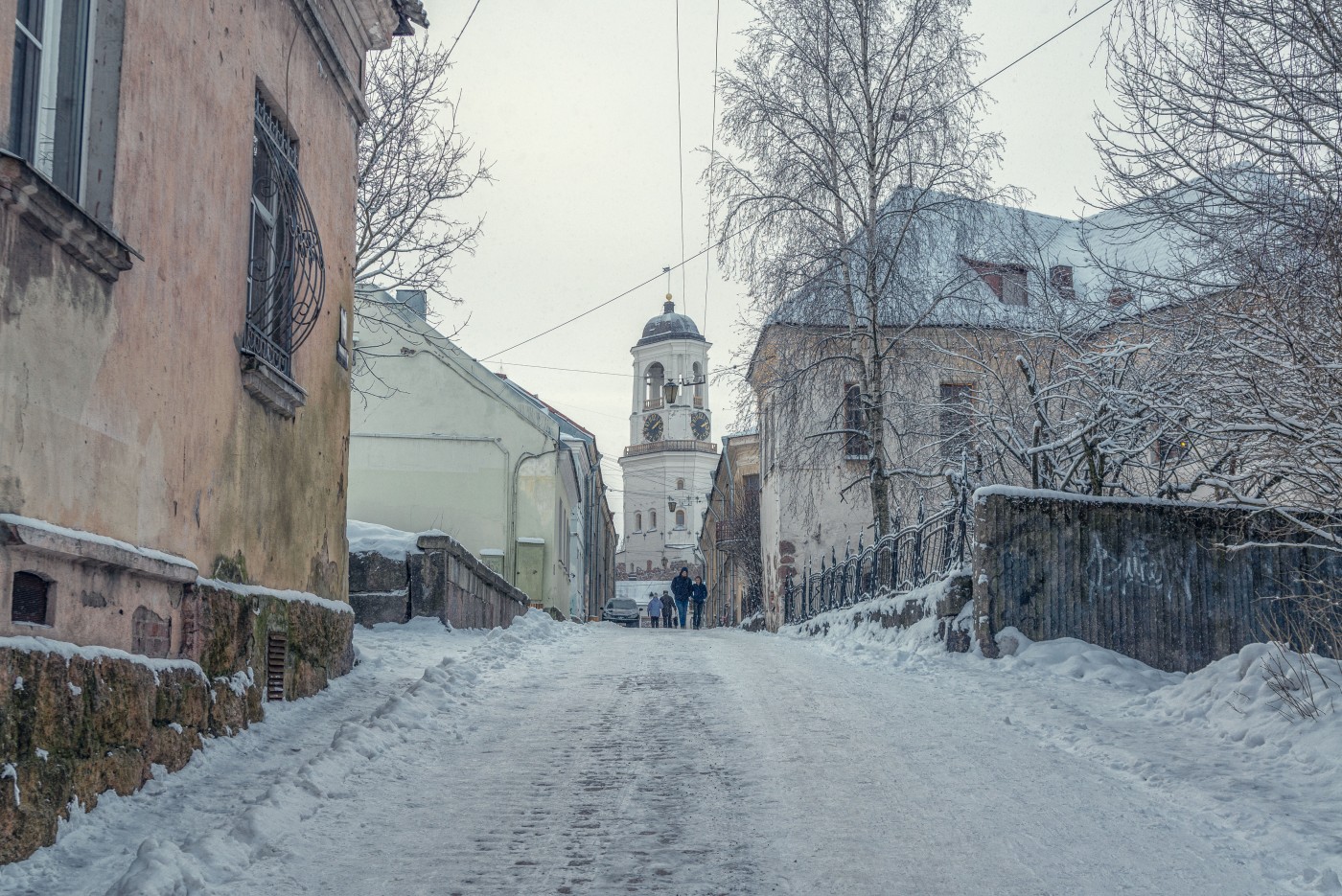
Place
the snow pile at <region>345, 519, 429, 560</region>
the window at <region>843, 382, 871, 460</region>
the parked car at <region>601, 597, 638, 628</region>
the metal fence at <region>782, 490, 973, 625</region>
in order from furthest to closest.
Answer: the parked car at <region>601, 597, 638, 628</region> → the window at <region>843, 382, 871, 460</region> → the snow pile at <region>345, 519, 429, 560</region> → the metal fence at <region>782, 490, 973, 625</region>

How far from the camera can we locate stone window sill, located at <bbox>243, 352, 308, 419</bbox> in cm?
781

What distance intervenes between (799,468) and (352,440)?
1093cm

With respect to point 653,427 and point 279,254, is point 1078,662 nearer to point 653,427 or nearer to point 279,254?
point 279,254

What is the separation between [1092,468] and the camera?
12.9m

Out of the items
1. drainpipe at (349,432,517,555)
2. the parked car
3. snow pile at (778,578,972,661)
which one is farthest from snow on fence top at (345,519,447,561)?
the parked car

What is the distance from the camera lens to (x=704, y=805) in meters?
5.76

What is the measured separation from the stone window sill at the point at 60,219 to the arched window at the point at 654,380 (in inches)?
3401

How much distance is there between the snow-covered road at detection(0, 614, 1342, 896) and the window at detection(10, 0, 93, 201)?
106 inches

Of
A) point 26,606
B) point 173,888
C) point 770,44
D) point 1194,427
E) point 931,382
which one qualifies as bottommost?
point 173,888

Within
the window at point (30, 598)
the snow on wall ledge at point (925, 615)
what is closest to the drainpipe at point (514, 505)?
the snow on wall ledge at point (925, 615)

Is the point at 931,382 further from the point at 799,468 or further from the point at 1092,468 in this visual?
the point at 1092,468

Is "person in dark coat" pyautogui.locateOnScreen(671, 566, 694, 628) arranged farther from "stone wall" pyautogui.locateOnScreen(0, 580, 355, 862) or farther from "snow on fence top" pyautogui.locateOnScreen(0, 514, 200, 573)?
"snow on fence top" pyautogui.locateOnScreen(0, 514, 200, 573)

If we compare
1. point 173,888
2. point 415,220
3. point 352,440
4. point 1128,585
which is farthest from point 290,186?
point 352,440

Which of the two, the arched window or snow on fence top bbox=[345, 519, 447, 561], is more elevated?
the arched window
